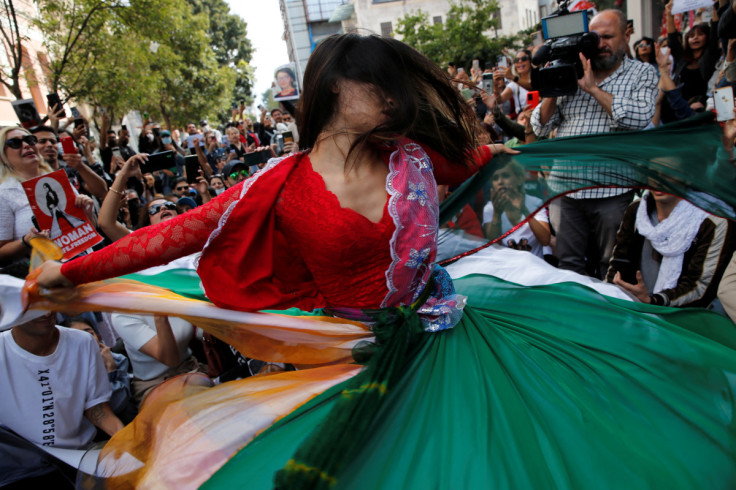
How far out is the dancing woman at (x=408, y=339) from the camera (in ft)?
4.10

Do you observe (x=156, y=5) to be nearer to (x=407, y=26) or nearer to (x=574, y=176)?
(x=574, y=176)

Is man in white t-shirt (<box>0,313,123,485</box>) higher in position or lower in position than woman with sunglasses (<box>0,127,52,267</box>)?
lower

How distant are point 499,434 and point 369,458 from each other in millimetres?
332

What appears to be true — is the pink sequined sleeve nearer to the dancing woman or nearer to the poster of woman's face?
the dancing woman

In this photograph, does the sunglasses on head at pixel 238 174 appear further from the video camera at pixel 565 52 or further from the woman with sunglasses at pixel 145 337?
the video camera at pixel 565 52

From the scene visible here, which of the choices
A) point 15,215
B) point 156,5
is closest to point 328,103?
point 15,215

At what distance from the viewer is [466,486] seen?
1.19 metres

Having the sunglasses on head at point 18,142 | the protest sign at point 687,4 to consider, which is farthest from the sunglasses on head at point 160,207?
the protest sign at point 687,4

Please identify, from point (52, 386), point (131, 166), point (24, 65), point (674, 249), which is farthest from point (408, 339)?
point (24, 65)

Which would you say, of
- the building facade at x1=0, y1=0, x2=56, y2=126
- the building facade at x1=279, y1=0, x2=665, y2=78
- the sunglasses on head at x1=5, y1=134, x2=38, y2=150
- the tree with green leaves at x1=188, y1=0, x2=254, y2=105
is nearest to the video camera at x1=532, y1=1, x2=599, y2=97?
the sunglasses on head at x1=5, y1=134, x2=38, y2=150

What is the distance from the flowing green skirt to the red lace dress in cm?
31

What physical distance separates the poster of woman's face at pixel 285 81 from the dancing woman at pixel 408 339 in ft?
38.4

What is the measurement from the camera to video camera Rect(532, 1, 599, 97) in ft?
11.0

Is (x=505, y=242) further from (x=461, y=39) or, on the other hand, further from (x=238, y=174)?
(x=461, y=39)
